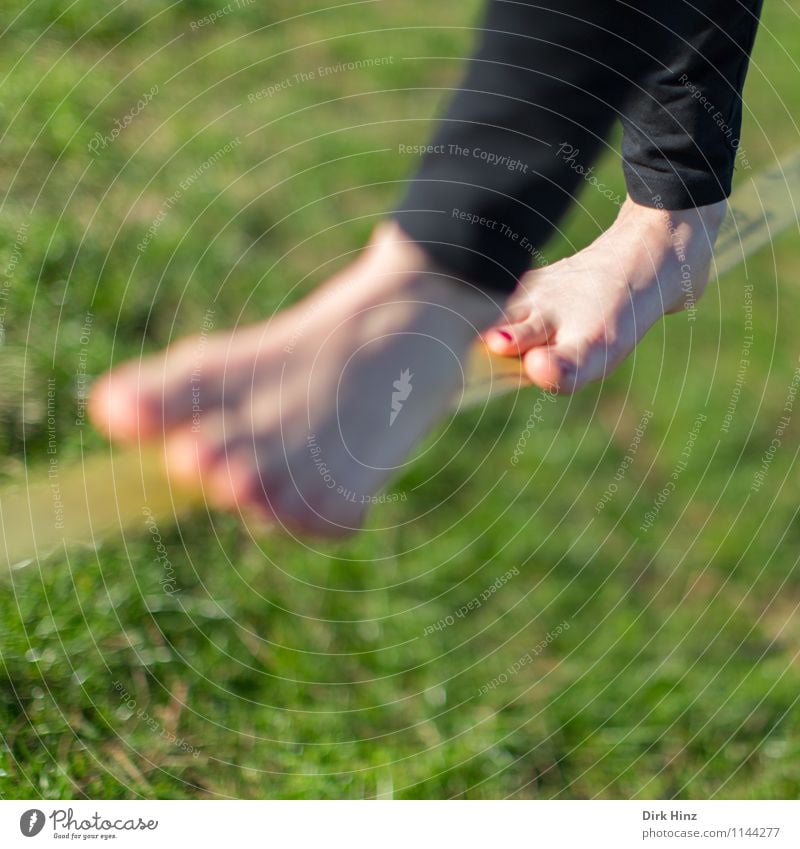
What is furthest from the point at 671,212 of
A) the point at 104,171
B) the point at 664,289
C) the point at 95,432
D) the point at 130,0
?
the point at 130,0

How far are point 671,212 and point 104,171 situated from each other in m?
0.65

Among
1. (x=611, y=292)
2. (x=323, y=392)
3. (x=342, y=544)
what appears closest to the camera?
(x=611, y=292)

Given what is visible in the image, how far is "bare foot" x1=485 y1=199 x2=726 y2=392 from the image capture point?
0.56 m

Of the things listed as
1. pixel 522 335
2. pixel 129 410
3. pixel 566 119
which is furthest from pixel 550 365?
pixel 129 410

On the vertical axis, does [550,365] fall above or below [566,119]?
below

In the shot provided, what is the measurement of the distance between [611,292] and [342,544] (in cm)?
37

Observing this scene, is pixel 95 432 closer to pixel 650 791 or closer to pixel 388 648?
pixel 388 648

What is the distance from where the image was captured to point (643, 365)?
3.49 ft

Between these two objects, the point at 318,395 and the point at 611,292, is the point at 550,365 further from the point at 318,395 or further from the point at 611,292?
the point at 318,395

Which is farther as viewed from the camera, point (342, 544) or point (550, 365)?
point (342, 544)

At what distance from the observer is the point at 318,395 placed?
2.32ft

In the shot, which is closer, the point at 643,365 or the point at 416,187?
the point at 416,187

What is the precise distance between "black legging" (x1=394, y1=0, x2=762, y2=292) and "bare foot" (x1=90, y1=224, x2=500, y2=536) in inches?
1.7

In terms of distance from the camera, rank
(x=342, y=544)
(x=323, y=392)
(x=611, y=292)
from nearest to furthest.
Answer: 1. (x=611, y=292)
2. (x=323, y=392)
3. (x=342, y=544)
